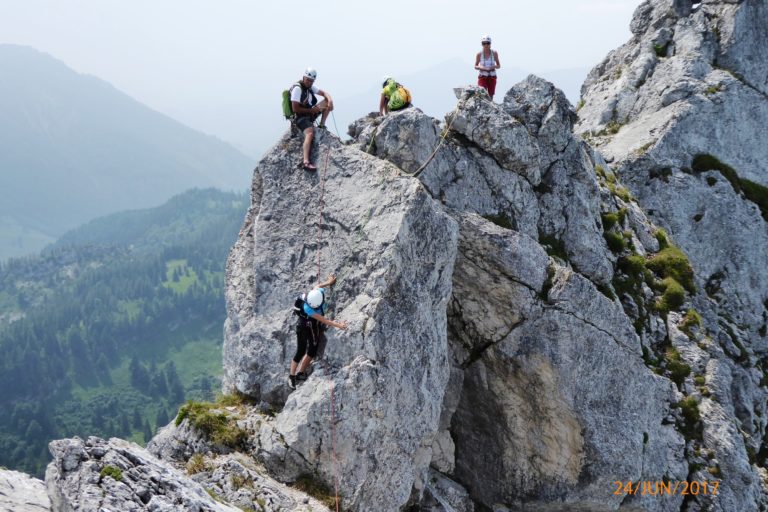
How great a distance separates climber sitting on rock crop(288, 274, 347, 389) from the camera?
2030cm

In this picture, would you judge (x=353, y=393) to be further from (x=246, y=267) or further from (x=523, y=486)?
(x=523, y=486)

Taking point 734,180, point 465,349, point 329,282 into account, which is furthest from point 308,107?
point 734,180

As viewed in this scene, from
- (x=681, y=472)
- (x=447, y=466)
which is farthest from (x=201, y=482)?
(x=681, y=472)

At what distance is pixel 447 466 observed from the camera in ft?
85.0

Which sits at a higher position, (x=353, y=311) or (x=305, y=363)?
(x=353, y=311)

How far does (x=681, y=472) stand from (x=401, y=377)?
628 inches

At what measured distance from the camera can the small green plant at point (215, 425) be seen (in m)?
19.9

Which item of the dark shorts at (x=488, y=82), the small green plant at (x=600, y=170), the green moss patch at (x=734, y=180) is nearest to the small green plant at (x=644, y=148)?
the green moss patch at (x=734, y=180)

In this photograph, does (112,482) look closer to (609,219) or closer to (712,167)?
(609,219)

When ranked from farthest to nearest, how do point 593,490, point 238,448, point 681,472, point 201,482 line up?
point 681,472
point 593,490
point 238,448
point 201,482

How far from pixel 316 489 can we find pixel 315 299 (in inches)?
247

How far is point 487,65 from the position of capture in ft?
110

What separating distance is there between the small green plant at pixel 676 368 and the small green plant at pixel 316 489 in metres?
19.7

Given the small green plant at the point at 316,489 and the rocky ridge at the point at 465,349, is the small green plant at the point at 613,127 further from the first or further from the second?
the small green plant at the point at 316,489
